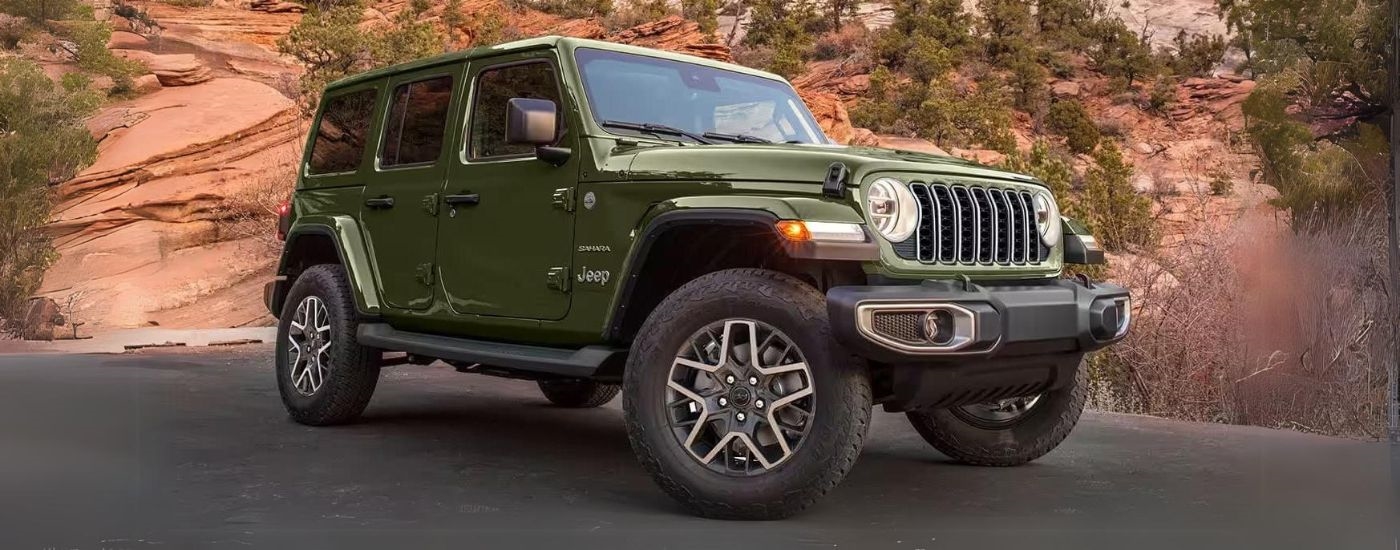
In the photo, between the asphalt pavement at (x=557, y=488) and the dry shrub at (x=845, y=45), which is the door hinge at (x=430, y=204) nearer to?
the asphalt pavement at (x=557, y=488)

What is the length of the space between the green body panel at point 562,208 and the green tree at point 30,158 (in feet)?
50.3

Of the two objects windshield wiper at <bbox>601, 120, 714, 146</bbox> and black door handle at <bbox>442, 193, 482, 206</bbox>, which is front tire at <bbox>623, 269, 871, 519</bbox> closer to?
windshield wiper at <bbox>601, 120, 714, 146</bbox>

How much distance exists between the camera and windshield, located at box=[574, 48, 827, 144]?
6230mm

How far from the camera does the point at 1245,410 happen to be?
9.02 m

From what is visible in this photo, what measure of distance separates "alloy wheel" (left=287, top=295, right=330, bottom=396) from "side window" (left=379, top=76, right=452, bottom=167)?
1.06 metres

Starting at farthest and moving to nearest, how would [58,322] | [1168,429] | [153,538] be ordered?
[58,322], [1168,429], [153,538]

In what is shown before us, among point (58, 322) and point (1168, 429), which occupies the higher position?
point (1168, 429)

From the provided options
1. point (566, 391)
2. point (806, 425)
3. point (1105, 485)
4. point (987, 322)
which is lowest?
point (566, 391)

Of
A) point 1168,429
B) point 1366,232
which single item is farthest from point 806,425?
point 1366,232

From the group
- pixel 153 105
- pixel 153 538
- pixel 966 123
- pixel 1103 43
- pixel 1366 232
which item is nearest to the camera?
pixel 153 538

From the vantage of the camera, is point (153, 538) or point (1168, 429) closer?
point (153, 538)

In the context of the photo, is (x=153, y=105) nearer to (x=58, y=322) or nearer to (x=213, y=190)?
(x=213, y=190)

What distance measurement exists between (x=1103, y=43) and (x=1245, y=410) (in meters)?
41.9

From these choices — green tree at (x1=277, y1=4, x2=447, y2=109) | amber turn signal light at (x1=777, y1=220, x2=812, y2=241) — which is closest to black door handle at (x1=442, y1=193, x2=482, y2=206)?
amber turn signal light at (x1=777, y1=220, x2=812, y2=241)
